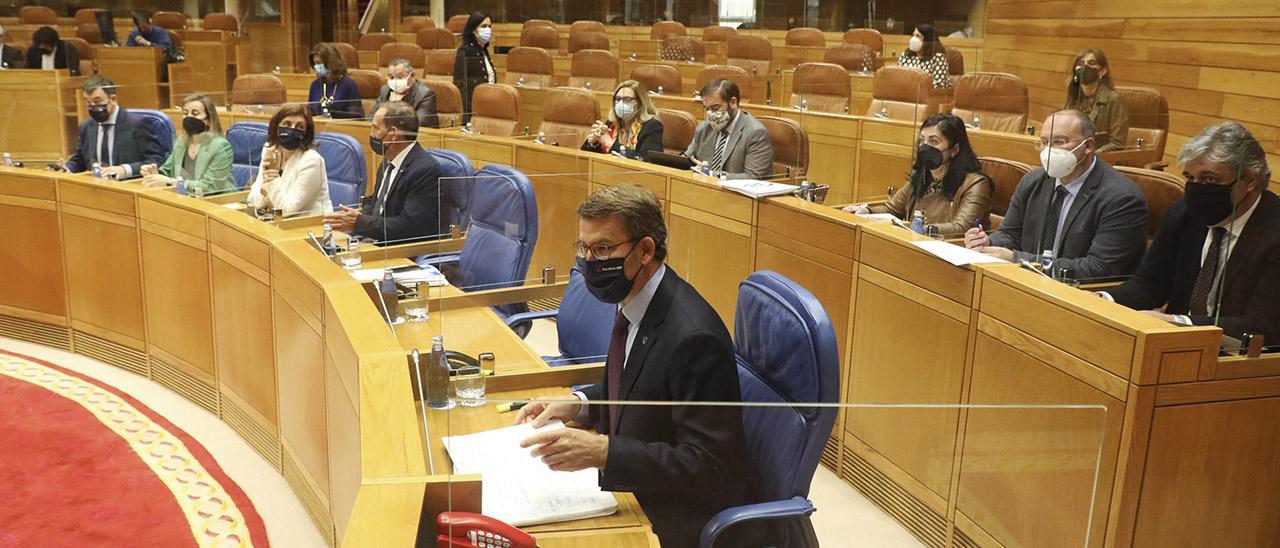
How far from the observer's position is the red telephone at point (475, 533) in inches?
56.5

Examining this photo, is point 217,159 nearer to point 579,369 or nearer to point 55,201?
point 55,201

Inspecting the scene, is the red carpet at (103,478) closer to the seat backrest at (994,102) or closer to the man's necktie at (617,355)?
the man's necktie at (617,355)

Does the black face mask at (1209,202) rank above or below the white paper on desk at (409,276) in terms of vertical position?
above

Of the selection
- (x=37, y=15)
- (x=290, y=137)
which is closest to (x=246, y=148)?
(x=290, y=137)

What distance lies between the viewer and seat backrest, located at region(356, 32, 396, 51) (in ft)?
36.2

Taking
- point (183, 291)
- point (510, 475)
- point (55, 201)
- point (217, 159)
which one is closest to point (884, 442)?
point (510, 475)

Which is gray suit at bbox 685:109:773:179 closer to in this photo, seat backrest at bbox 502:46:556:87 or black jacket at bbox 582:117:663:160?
black jacket at bbox 582:117:663:160

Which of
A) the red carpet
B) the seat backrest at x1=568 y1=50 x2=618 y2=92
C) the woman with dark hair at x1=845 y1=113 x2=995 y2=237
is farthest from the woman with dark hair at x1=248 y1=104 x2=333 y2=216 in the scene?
the seat backrest at x1=568 y1=50 x2=618 y2=92

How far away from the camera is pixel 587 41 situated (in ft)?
32.6

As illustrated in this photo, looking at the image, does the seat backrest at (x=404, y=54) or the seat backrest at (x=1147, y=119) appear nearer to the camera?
the seat backrest at (x=1147, y=119)

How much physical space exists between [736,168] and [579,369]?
247cm

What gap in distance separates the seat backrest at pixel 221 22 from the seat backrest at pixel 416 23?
2.40 metres

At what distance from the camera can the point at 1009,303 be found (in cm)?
281

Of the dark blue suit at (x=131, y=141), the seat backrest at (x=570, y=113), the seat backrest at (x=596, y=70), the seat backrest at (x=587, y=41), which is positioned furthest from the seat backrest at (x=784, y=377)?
the seat backrest at (x=587, y=41)
